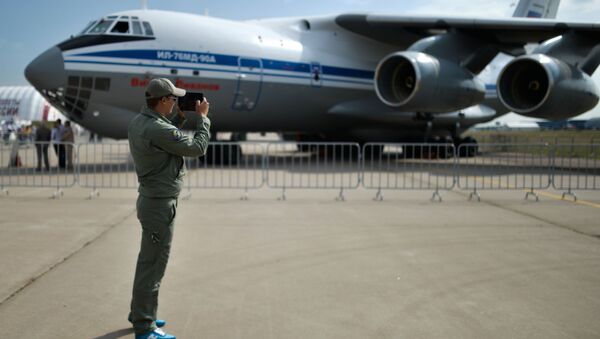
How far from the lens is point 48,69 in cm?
1027

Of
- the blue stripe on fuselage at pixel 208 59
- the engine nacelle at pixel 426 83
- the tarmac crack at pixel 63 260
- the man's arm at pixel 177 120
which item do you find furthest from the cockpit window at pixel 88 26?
the man's arm at pixel 177 120

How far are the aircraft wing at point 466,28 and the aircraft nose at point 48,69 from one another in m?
6.86

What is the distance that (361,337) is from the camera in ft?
9.62

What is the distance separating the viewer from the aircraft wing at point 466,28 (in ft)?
39.7

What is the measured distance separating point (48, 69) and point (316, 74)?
6.21m

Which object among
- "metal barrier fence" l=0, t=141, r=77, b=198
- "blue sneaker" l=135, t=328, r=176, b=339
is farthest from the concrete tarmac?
"metal barrier fence" l=0, t=141, r=77, b=198

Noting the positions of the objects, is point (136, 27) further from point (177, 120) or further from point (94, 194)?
point (177, 120)

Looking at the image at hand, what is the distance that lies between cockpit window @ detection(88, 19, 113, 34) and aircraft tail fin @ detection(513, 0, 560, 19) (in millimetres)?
13412

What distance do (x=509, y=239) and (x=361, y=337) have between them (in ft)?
10.2

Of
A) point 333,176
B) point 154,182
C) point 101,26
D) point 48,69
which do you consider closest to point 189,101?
point 154,182

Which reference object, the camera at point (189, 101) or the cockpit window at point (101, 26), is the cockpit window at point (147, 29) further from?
the camera at point (189, 101)

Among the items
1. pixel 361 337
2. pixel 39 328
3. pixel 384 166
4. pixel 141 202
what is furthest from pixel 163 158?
pixel 384 166

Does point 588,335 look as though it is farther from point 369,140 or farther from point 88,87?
point 369,140

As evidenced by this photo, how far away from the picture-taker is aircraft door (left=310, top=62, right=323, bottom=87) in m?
13.5
